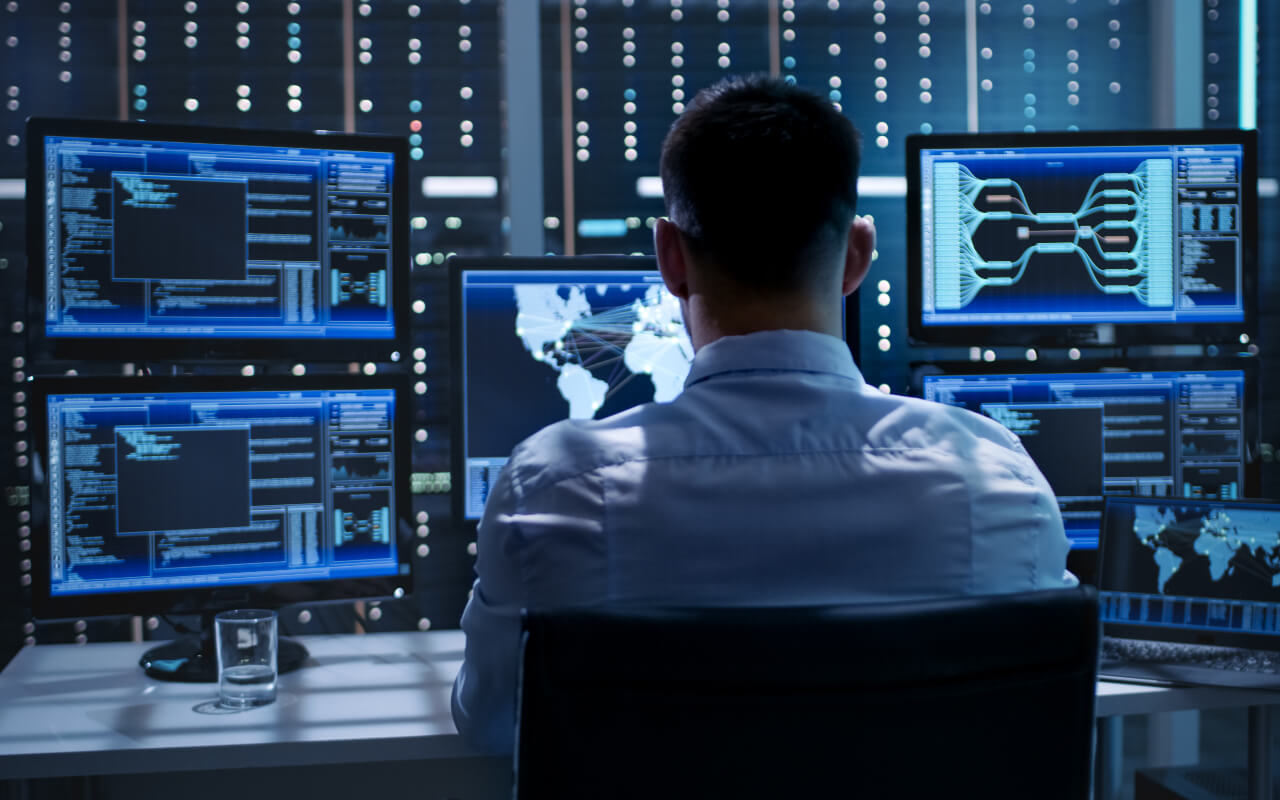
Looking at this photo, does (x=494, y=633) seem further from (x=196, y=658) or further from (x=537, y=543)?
(x=196, y=658)

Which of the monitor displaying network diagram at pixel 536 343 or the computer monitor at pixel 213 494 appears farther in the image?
the monitor displaying network diagram at pixel 536 343

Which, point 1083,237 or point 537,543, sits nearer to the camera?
point 537,543

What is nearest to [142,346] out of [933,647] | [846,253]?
[846,253]

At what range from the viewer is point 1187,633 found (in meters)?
1.52

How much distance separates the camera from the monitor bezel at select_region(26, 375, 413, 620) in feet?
4.84

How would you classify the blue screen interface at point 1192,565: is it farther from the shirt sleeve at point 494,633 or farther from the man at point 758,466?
the shirt sleeve at point 494,633

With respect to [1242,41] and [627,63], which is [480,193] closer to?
[627,63]

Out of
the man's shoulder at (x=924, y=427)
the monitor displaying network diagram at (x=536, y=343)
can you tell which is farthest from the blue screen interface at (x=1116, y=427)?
the man's shoulder at (x=924, y=427)

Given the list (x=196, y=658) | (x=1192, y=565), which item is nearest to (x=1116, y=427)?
(x=1192, y=565)

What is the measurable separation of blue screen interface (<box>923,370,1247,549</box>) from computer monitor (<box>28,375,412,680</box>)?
995mm

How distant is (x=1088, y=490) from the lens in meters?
1.74

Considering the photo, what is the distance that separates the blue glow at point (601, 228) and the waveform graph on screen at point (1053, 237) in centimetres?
89

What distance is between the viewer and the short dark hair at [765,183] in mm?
894

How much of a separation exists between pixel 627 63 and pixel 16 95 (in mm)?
1419
